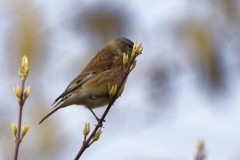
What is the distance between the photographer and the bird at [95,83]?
569 cm

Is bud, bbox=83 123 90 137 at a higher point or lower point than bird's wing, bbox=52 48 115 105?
lower

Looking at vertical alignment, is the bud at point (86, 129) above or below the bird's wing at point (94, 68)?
below

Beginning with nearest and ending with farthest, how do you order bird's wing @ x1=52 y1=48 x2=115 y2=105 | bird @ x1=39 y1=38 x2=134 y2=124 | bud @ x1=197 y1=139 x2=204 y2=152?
bud @ x1=197 y1=139 x2=204 y2=152 < bird @ x1=39 y1=38 x2=134 y2=124 < bird's wing @ x1=52 y1=48 x2=115 y2=105

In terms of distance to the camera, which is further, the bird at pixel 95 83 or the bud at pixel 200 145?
Answer: the bird at pixel 95 83

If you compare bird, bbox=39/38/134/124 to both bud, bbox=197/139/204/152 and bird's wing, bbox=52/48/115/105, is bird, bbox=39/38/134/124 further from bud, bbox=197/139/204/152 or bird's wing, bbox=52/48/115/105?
bud, bbox=197/139/204/152

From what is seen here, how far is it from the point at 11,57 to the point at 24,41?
569mm

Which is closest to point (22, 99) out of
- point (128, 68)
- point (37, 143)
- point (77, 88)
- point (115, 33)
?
point (128, 68)

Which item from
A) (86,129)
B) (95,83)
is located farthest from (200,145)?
(95,83)

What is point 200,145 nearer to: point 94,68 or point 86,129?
point 86,129

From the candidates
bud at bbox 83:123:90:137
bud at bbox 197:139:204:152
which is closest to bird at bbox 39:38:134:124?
bud at bbox 83:123:90:137

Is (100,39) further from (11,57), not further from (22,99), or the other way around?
(22,99)

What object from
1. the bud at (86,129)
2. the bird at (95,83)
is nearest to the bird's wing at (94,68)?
the bird at (95,83)

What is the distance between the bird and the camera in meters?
5.69

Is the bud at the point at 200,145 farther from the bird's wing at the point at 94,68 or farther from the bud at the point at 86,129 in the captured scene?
the bird's wing at the point at 94,68
